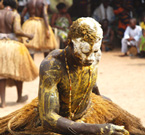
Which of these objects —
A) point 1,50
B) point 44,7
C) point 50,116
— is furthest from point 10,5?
point 50,116

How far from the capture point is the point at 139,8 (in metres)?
12.3

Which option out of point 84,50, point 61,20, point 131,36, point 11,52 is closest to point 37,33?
point 11,52

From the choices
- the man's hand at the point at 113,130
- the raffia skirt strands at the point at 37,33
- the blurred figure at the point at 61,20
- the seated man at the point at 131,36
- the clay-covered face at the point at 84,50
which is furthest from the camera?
the blurred figure at the point at 61,20

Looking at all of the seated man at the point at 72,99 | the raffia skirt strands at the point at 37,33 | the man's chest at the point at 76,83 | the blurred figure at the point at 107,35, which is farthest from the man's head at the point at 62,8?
the man's chest at the point at 76,83

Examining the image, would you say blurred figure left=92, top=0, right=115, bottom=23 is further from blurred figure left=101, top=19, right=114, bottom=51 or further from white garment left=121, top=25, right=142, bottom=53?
white garment left=121, top=25, right=142, bottom=53

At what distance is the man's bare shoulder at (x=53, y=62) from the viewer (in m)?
1.78

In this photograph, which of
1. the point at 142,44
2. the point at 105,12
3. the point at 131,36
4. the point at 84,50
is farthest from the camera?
the point at 105,12

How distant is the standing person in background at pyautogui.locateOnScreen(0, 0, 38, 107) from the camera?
4.32 metres

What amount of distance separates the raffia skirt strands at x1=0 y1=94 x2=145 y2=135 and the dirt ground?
2.78ft

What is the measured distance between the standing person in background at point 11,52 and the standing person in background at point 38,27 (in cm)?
227

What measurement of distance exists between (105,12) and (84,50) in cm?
1093

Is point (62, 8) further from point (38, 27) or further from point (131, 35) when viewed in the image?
point (38, 27)

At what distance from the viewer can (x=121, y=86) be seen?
5801mm

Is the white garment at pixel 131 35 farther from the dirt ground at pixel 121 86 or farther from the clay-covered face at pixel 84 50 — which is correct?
the clay-covered face at pixel 84 50
